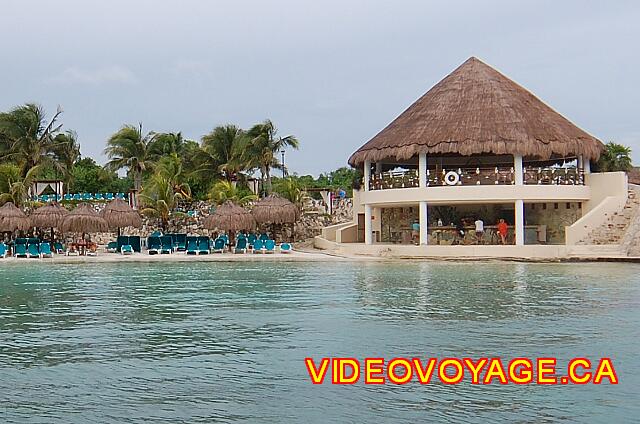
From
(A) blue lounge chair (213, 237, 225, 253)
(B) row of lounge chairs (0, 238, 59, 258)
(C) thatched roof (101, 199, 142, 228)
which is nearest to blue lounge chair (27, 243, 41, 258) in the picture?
(B) row of lounge chairs (0, 238, 59, 258)

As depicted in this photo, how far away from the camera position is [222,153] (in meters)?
37.2

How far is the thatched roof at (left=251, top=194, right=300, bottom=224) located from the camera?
27.6m

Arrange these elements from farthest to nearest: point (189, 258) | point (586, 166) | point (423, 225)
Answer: point (586, 166) < point (423, 225) < point (189, 258)

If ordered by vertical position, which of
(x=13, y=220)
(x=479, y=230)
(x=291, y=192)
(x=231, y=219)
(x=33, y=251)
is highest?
(x=291, y=192)

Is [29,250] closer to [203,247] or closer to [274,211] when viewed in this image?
[203,247]

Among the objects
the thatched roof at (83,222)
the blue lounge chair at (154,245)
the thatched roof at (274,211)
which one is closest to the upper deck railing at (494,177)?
the thatched roof at (274,211)

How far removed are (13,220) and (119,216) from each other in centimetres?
346

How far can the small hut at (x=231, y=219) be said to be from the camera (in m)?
27.1

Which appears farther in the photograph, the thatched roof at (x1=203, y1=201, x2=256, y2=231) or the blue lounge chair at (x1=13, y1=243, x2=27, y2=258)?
the thatched roof at (x1=203, y1=201, x2=256, y2=231)

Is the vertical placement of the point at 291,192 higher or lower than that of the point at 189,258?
higher

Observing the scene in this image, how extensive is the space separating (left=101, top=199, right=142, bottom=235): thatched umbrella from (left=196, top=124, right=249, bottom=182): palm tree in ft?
30.8

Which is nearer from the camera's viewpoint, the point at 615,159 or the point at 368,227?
the point at 368,227

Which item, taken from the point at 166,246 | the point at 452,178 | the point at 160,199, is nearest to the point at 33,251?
the point at 166,246

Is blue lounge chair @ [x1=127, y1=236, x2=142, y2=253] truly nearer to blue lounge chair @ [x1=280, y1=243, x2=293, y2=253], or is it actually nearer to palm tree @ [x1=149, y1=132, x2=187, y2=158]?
blue lounge chair @ [x1=280, y1=243, x2=293, y2=253]
